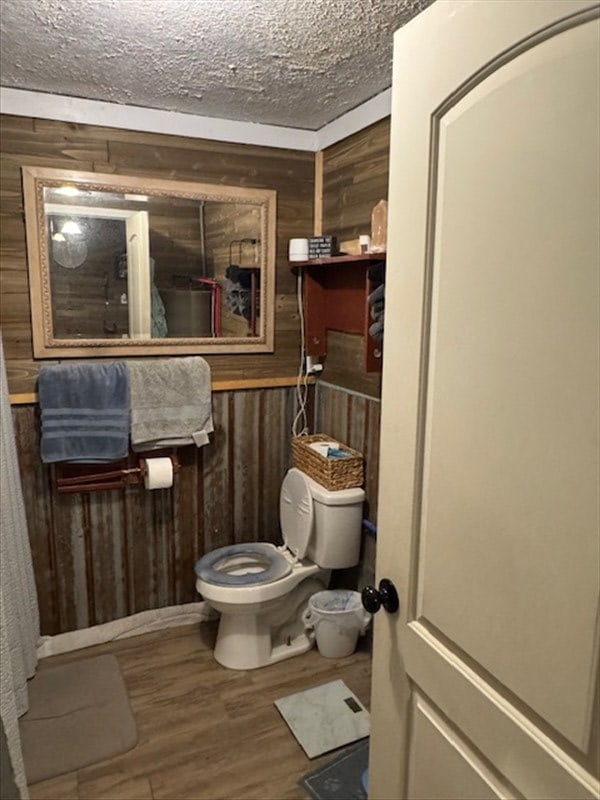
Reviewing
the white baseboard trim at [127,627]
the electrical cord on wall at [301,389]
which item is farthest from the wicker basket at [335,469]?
the white baseboard trim at [127,627]

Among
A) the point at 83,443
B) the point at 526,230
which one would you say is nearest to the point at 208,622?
the point at 83,443

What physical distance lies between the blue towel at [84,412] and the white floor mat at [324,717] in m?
1.23

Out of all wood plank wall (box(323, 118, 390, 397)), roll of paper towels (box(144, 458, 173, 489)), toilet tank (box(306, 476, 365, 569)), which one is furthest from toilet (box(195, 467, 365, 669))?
wood plank wall (box(323, 118, 390, 397))

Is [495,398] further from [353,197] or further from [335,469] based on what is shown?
[353,197]

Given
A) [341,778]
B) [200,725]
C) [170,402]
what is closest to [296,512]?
[170,402]

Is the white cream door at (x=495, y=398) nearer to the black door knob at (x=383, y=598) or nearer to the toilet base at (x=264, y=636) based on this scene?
the black door knob at (x=383, y=598)

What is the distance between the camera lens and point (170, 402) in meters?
2.45

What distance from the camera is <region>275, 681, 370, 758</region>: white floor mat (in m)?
2.04

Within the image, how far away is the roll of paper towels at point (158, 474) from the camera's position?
2.45m

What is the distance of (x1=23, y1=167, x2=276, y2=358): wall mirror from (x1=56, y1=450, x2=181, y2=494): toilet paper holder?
0.47 meters

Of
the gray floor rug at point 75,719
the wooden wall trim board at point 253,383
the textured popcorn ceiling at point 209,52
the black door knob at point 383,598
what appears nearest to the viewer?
the black door knob at point 383,598

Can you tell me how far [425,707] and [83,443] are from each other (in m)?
1.69

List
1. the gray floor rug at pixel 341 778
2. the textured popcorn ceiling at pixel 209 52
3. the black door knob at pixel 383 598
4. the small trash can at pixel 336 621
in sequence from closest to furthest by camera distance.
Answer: the black door knob at pixel 383 598, the textured popcorn ceiling at pixel 209 52, the gray floor rug at pixel 341 778, the small trash can at pixel 336 621

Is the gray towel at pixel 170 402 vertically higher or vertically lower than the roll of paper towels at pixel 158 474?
higher
